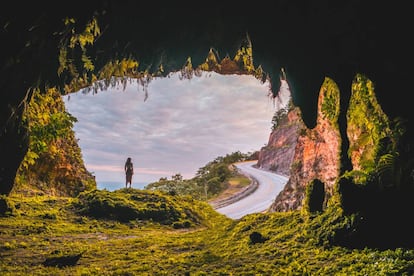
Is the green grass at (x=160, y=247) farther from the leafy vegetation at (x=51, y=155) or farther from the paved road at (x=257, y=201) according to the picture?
the paved road at (x=257, y=201)

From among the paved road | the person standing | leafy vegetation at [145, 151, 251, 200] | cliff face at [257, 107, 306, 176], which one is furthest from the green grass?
cliff face at [257, 107, 306, 176]

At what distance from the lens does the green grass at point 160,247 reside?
5.43 meters

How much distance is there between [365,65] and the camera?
7.36 m

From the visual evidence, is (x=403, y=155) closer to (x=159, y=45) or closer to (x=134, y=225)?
(x=159, y=45)

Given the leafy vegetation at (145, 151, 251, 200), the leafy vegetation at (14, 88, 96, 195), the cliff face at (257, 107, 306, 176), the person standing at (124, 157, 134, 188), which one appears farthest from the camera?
the cliff face at (257, 107, 306, 176)

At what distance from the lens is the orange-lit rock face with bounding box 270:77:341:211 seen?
14.9 metres

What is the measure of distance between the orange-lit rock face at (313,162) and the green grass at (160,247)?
610cm

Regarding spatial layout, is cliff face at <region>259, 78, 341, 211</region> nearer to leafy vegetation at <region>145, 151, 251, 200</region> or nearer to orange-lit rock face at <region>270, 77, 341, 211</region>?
orange-lit rock face at <region>270, 77, 341, 211</region>

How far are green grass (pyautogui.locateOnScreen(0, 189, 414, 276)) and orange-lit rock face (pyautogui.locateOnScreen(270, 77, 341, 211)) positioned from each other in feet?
20.0

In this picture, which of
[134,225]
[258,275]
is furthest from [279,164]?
[258,275]

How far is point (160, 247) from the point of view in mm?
8203

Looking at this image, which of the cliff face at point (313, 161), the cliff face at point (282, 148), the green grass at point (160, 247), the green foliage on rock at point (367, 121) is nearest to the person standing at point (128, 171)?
the green grass at point (160, 247)

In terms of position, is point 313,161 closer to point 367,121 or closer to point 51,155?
point 367,121

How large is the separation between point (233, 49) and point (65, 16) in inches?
220
